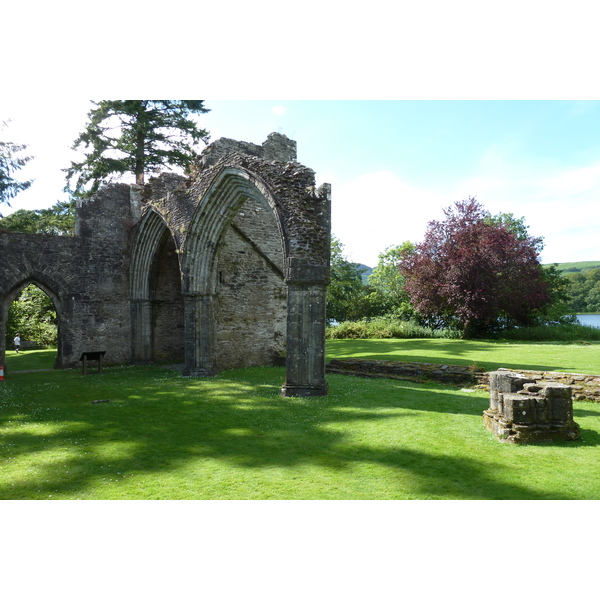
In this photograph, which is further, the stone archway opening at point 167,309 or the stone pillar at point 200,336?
the stone archway opening at point 167,309

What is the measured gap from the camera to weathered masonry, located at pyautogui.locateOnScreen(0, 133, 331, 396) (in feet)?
29.1

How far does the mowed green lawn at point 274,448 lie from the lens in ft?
13.3

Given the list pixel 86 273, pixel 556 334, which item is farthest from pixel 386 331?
pixel 86 273

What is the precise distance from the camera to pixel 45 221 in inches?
976

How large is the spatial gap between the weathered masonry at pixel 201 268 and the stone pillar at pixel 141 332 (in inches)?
1.4

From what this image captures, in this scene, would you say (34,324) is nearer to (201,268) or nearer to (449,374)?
(201,268)

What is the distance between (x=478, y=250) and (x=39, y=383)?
62.9 feet

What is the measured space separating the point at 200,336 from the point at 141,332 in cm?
411

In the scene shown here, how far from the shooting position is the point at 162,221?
46.4 feet

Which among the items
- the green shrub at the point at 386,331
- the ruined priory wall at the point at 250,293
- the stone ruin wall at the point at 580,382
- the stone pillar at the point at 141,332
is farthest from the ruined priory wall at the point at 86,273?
the green shrub at the point at 386,331

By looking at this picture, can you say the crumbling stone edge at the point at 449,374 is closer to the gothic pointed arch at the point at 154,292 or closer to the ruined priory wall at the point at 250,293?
the ruined priory wall at the point at 250,293

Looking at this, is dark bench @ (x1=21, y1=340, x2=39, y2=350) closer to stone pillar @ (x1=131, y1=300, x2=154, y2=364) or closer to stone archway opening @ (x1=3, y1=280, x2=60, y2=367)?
stone archway opening @ (x1=3, y1=280, x2=60, y2=367)

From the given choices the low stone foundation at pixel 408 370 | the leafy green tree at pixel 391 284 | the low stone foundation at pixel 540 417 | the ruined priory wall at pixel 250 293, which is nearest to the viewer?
the low stone foundation at pixel 540 417

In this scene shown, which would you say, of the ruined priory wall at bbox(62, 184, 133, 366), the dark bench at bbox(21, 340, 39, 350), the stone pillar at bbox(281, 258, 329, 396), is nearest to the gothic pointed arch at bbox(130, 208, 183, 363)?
the ruined priory wall at bbox(62, 184, 133, 366)
